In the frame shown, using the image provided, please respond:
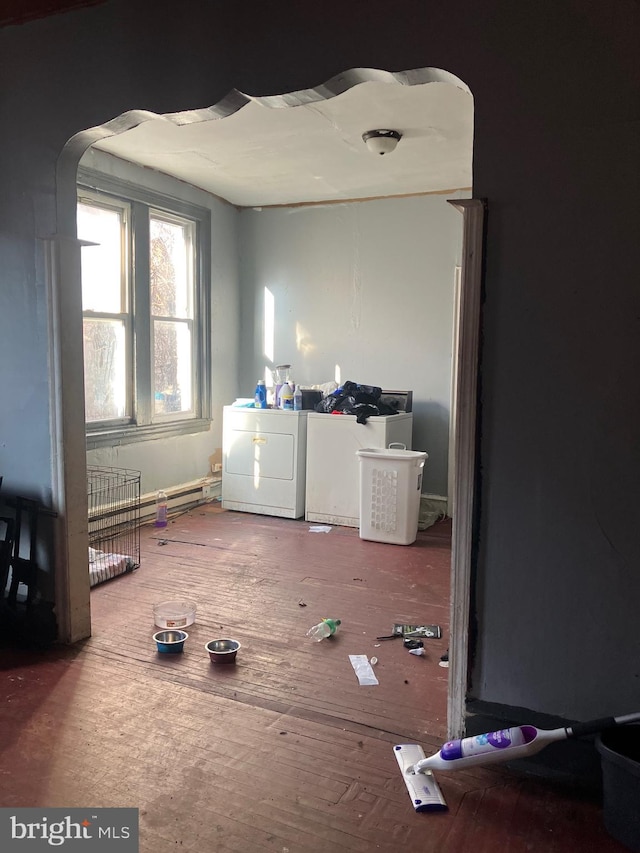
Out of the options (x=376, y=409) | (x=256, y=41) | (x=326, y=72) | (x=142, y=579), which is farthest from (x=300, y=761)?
(x=376, y=409)

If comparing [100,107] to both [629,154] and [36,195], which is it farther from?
[629,154]

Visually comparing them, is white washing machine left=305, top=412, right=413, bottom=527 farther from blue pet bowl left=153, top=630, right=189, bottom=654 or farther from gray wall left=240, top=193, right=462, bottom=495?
blue pet bowl left=153, top=630, right=189, bottom=654

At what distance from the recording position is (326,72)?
204 cm

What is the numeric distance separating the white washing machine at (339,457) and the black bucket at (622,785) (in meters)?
3.01

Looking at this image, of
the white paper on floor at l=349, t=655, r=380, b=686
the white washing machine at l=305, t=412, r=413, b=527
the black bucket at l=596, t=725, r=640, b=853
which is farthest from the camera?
the white washing machine at l=305, t=412, r=413, b=527

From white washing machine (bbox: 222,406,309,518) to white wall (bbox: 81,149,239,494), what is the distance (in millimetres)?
356

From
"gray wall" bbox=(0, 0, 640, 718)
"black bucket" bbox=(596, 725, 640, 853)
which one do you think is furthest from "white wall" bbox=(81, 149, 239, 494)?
"black bucket" bbox=(596, 725, 640, 853)

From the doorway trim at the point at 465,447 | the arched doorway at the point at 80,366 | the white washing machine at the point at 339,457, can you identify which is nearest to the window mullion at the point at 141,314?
the white washing machine at the point at 339,457

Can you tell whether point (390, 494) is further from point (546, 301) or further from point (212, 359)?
point (546, 301)

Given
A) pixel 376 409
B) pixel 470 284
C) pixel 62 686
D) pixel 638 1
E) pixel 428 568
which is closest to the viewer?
pixel 638 1

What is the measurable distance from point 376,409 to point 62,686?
295 centimetres

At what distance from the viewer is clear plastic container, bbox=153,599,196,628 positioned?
Answer: 300cm

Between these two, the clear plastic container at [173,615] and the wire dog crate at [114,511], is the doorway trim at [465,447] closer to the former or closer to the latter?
the clear plastic container at [173,615]

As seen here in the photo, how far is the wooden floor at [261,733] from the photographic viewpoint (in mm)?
1733
